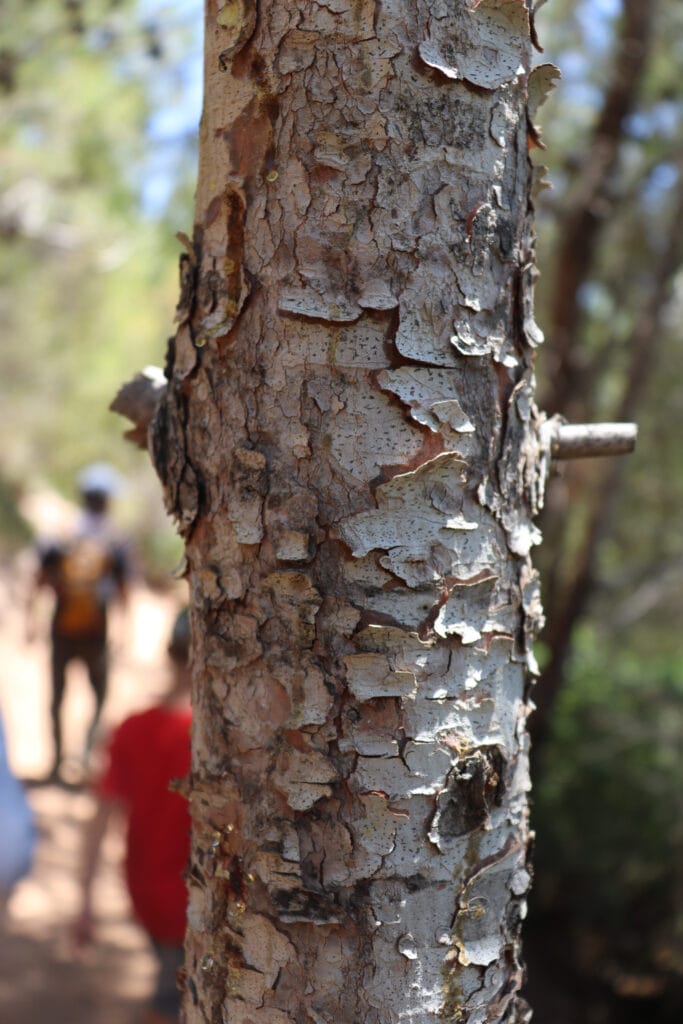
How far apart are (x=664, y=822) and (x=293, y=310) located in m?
5.88

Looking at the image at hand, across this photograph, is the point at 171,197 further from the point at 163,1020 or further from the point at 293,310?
the point at 293,310

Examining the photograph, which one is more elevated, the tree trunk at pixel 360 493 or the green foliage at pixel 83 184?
the green foliage at pixel 83 184

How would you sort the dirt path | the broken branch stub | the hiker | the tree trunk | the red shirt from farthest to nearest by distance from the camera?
the hiker < the dirt path < the red shirt < the broken branch stub < the tree trunk

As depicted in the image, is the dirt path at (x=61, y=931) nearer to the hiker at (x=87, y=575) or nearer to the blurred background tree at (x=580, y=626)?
the hiker at (x=87, y=575)

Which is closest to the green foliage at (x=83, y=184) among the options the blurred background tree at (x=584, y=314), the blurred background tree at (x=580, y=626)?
the blurred background tree at (x=584, y=314)

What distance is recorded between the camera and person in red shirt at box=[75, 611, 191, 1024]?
3.09 metres

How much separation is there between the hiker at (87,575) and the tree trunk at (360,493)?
16.9ft

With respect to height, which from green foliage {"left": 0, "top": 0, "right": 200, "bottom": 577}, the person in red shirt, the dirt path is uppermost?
green foliage {"left": 0, "top": 0, "right": 200, "bottom": 577}

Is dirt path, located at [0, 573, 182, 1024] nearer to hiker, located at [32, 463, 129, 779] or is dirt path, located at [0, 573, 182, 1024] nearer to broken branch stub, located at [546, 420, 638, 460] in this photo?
hiker, located at [32, 463, 129, 779]

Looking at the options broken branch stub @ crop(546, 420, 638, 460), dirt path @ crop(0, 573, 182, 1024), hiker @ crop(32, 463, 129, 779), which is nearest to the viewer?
broken branch stub @ crop(546, 420, 638, 460)

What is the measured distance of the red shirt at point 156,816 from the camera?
3080 mm

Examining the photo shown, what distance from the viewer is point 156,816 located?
3.12 metres

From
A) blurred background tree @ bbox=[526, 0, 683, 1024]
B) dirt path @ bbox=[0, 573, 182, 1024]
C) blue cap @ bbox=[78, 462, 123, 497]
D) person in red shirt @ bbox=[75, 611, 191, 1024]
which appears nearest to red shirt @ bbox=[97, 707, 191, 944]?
person in red shirt @ bbox=[75, 611, 191, 1024]

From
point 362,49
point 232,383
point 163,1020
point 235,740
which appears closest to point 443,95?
point 362,49
